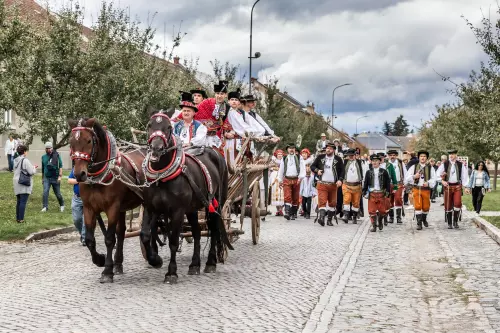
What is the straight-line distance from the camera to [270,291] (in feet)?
30.0

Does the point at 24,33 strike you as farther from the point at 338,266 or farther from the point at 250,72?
the point at 250,72

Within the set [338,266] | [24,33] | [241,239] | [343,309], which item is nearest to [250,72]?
[24,33]

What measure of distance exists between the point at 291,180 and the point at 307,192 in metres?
1.58

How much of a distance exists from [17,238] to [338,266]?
276 inches

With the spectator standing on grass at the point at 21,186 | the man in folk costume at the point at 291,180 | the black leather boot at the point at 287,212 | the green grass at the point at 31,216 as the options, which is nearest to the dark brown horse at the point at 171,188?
the green grass at the point at 31,216

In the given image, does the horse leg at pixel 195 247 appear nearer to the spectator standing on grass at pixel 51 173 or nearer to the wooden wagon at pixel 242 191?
the wooden wagon at pixel 242 191

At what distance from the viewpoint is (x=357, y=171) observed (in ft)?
66.4

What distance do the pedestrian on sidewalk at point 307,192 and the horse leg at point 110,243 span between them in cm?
1299

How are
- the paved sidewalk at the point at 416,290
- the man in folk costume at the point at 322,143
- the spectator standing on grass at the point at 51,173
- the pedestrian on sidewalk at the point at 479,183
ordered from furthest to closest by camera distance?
the pedestrian on sidewalk at the point at 479,183 < the man in folk costume at the point at 322,143 < the spectator standing on grass at the point at 51,173 < the paved sidewalk at the point at 416,290

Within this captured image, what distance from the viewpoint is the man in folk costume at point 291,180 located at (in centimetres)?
2148

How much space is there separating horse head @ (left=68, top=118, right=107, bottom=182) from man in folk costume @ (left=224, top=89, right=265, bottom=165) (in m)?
3.16

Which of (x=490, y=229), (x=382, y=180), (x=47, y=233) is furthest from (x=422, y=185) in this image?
(x=47, y=233)

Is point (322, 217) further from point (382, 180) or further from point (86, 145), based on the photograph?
point (86, 145)

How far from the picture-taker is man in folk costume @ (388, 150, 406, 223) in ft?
68.7
